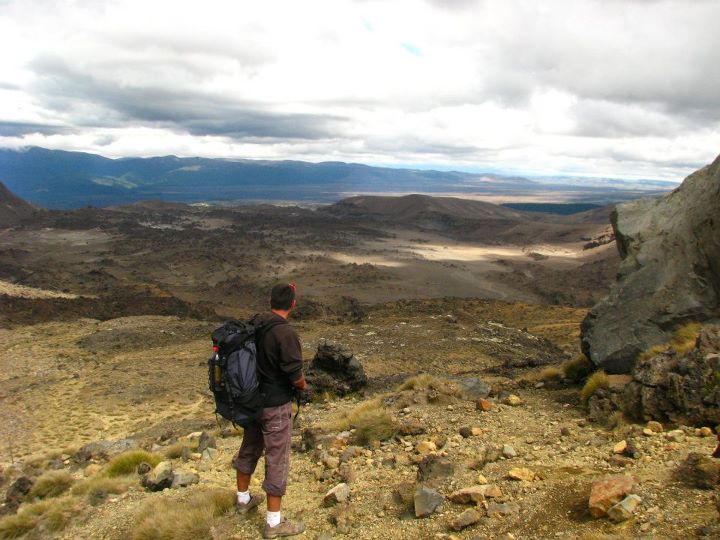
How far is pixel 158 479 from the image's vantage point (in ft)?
20.7

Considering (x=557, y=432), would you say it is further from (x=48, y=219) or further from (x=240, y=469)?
(x=48, y=219)

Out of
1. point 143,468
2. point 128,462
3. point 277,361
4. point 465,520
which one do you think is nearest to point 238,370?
point 277,361

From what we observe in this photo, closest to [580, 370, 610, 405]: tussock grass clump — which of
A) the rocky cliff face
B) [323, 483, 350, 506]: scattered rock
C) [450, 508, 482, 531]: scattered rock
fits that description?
the rocky cliff face

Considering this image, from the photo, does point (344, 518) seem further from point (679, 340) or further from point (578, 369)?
point (578, 369)

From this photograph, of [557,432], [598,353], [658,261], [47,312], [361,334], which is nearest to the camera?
[557,432]

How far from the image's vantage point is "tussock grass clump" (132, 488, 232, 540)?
4730mm

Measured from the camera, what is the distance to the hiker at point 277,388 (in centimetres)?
454

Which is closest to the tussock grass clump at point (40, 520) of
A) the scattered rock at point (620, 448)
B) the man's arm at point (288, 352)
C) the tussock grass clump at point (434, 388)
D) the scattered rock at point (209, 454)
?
the scattered rock at point (209, 454)

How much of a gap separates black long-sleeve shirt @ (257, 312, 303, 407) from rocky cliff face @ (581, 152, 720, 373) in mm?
6466

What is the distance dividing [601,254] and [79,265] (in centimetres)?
6235

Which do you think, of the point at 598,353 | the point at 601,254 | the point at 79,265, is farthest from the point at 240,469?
the point at 601,254

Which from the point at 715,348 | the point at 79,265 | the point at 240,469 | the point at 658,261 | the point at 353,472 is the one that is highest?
the point at 658,261

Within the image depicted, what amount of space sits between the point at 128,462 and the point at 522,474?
222 inches

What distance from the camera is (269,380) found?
4625 mm
